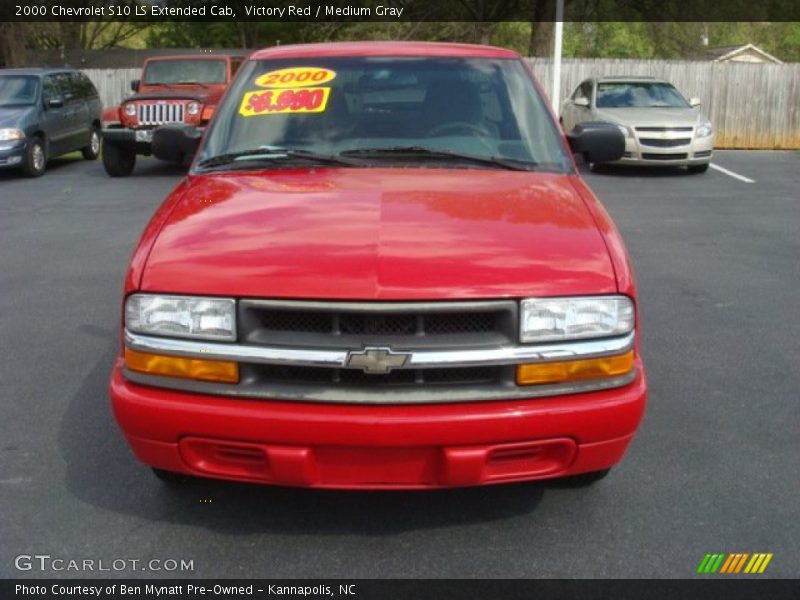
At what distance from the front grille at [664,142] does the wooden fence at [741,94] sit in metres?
6.48


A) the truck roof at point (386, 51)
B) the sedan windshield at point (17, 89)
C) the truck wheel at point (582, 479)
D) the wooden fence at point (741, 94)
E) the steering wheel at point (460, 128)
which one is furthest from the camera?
the wooden fence at point (741, 94)

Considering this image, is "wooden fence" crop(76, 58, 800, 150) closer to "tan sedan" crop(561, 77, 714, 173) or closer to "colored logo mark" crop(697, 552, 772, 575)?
"tan sedan" crop(561, 77, 714, 173)

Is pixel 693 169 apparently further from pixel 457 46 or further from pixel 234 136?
pixel 234 136

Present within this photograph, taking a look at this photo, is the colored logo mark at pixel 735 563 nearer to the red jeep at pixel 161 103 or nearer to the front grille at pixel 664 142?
the red jeep at pixel 161 103

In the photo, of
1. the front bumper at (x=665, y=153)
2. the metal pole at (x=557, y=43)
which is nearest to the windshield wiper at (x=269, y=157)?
the front bumper at (x=665, y=153)

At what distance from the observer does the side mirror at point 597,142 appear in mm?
4695

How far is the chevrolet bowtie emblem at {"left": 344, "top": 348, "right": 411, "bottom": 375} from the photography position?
9.14ft

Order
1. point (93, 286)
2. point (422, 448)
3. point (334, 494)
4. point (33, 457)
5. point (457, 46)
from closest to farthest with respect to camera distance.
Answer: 1. point (422, 448)
2. point (334, 494)
3. point (33, 457)
4. point (457, 46)
5. point (93, 286)

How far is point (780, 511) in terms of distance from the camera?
349cm

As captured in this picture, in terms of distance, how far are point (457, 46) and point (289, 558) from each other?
9.09 ft

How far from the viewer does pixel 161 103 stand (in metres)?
13.8

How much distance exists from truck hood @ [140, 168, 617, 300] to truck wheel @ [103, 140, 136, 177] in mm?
11461

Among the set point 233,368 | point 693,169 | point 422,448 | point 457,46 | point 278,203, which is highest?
point 457,46

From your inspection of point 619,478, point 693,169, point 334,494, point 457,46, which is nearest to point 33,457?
point 334,494
